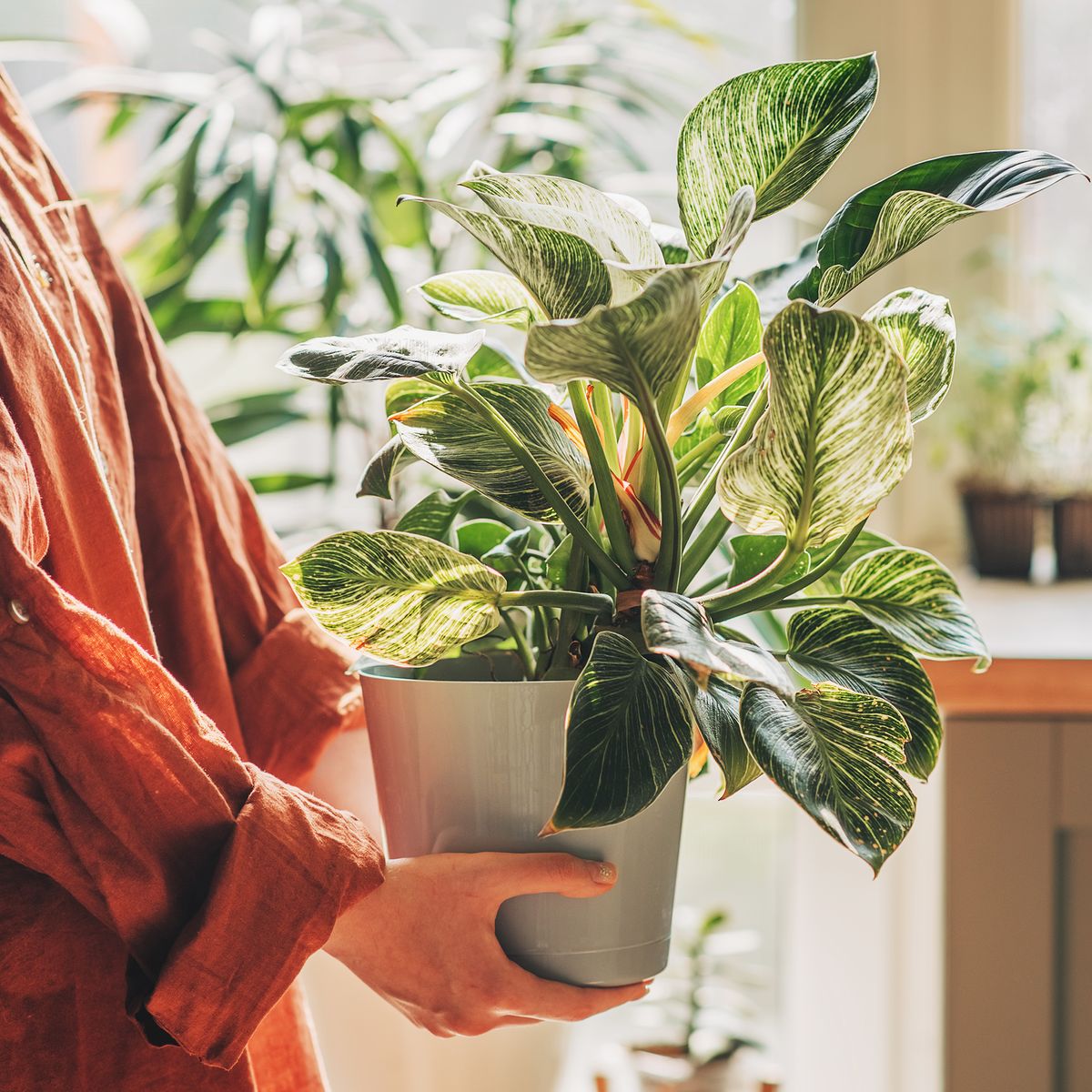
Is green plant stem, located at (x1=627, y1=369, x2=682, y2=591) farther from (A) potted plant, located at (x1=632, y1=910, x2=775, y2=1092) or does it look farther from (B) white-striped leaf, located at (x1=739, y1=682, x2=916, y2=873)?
(A) potted plant, located at (x1=632, y1=910, x2=775, y2=1092)

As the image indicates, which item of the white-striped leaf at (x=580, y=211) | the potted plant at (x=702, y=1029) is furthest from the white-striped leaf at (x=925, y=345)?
the potted plant at (x=702, y=1029)

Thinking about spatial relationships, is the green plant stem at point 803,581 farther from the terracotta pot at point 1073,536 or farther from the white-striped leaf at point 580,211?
the terracotta pot at point 1073,536

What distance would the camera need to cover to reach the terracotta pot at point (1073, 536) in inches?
50.1

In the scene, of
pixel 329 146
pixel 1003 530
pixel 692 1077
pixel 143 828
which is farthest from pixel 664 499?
pixel 692 1077

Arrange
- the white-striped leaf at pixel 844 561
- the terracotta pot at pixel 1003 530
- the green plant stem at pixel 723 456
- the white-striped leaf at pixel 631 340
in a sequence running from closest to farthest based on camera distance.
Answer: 1. the white-striped leaf at pixel 631 340
2. the green plant stem at pixel 723 456
3. the white-striped leaf at pixel 844 561
4. the terracotta pot at pixel 1003 530

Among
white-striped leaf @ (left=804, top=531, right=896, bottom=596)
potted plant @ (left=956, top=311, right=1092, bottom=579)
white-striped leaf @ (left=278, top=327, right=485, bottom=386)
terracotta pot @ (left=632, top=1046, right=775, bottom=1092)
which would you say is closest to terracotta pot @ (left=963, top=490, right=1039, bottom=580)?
potted plant @ (left=956, top=311, right=1092, bottom=579)

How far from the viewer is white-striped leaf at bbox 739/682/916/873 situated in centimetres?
38

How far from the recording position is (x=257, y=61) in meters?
1.14

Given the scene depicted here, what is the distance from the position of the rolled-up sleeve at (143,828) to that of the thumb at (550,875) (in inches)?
2.7

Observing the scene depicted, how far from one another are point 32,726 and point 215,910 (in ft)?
0.33

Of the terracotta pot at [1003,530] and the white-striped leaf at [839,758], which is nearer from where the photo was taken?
the white-striped leaf at [839,758]

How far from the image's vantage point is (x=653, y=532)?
469 millimetres

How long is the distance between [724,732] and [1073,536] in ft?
3.31

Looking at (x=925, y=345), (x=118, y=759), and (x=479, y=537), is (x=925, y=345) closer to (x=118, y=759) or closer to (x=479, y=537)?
(x=479, y=537)
